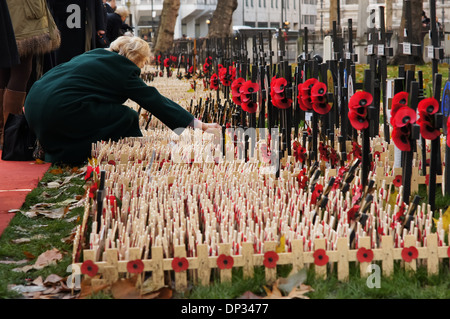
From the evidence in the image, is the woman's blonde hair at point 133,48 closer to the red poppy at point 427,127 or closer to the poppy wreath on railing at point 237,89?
the poppy wreath on railing at point 237,89

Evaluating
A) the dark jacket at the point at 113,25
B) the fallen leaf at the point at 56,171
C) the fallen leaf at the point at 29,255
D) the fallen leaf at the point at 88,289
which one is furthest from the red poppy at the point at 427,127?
the dark jacket at the point at 113,25

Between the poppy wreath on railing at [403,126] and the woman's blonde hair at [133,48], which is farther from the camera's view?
the woman's blonde hair at [133,48]

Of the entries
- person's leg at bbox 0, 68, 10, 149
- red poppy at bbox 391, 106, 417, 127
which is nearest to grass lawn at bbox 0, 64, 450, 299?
red poppy at bbox 391, 106, 417, 127

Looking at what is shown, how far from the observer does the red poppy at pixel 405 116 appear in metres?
3.69

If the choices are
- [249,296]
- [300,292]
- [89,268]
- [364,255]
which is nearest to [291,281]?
[300,292]

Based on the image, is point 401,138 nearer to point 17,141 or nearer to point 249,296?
point 249,296

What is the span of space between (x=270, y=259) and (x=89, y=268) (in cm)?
75

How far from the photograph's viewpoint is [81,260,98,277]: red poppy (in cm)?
303

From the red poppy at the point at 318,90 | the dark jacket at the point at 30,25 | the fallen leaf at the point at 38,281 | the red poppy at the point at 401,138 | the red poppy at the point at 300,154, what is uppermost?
the dark jacket at the point at 30,25

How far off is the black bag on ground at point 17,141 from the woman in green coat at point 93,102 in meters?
0.37

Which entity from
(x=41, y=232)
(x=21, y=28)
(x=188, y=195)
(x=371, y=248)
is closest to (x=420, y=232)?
(x=371, y=248)

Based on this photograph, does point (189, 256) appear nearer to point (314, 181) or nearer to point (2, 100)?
point (314, 181)

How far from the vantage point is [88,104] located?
571cm
